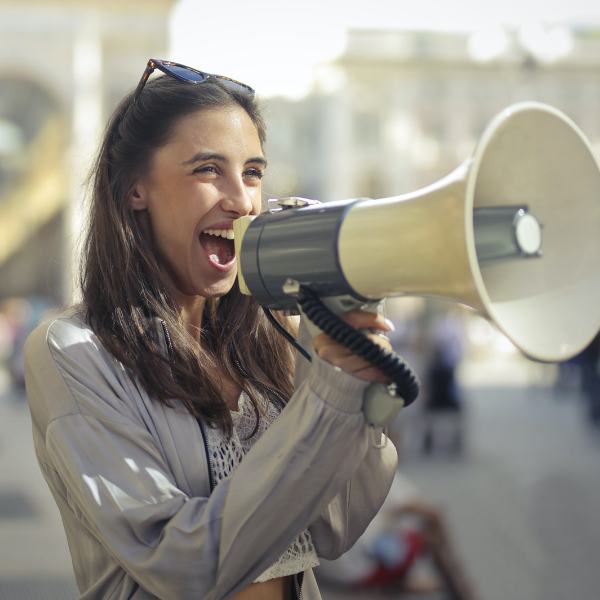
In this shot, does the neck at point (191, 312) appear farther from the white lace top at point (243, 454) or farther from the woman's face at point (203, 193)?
the white lace top at point (243, 454)

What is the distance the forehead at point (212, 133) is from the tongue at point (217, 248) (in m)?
0.16

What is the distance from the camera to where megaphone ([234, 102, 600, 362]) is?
938 mm

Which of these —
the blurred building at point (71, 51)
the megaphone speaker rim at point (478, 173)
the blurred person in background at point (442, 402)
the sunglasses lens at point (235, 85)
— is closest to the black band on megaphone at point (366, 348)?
the megaphone speaker rim at point (478, 173)

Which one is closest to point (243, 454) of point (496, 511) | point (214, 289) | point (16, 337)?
point (214, 289)

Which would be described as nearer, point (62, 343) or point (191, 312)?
point (62, 343)

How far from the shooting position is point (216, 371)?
140cm

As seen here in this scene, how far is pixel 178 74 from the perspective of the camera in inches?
55.1

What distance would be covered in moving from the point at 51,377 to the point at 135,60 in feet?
78.1

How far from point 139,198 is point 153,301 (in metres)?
0.21

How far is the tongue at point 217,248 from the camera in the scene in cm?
139

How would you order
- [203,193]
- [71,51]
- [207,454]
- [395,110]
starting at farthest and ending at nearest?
[395,110] → [71,51] → [203,193] → [207,454]

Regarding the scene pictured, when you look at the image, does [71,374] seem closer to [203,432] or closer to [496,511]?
[203,432]

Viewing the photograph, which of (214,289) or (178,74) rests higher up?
(178,74)

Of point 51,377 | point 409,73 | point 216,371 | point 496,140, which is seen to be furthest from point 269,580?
point 409,73
